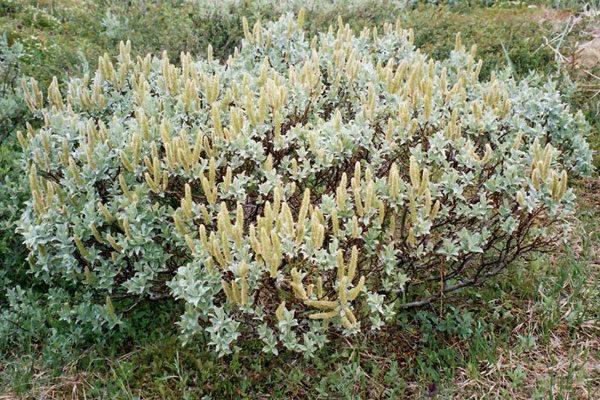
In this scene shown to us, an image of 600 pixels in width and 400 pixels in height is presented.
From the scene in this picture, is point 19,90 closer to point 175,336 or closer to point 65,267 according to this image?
point 65,267

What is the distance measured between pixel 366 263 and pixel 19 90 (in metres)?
3.08

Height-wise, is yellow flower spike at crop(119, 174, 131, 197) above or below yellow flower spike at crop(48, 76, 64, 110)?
below

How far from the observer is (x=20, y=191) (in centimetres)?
420

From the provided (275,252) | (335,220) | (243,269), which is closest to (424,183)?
(335,220)

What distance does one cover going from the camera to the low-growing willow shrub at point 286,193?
319 cm

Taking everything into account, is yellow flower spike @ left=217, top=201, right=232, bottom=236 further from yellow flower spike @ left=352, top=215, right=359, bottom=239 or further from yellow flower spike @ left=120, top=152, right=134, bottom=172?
yellow flower spike @ left=120, top=152, right=134, bottom=172

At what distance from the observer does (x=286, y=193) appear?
→ 3.48 m

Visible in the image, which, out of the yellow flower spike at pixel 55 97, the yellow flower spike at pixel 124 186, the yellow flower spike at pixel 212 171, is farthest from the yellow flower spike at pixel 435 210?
the yellow flower spike at pixel 55 97

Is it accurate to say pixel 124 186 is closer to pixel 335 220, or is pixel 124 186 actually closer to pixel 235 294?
pixel 235 294

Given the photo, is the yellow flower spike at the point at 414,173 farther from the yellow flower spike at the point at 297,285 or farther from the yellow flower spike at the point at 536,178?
the yellow flower spike at the point at 297,285

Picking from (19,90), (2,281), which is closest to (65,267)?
(2,281)

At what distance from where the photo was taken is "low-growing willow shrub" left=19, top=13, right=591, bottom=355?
3188 mm

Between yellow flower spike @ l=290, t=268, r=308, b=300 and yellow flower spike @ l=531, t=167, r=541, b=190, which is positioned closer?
yellow flower spike @ l=290, t=268, r=308, b=300

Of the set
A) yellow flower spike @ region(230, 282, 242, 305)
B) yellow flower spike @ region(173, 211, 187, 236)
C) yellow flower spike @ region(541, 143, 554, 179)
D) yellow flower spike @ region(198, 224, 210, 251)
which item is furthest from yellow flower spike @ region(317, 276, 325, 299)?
yellow flower spike @ region(541, 143, 554, 179)
